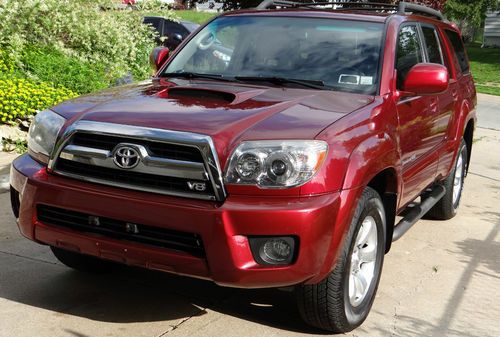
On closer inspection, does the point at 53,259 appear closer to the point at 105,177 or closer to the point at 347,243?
the point at 105,177

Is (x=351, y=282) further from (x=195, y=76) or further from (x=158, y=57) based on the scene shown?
(x=158, y=57)

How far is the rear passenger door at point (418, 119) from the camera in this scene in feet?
15.1

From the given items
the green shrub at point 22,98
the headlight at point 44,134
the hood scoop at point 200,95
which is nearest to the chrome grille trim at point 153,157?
the headlight at point 44,134

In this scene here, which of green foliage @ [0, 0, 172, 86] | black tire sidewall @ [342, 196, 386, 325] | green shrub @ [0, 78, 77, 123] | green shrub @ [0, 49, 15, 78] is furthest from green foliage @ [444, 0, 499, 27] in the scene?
black tire sidewall @ [342, 196, 386, 325]

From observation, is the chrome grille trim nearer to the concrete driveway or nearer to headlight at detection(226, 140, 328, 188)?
headlight at detection(226, 140, 328, 188)

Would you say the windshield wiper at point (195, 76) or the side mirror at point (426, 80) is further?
the windshield wiper at point (195, 76)

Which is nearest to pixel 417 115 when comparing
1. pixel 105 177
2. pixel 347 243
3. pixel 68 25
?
pixel 347 243

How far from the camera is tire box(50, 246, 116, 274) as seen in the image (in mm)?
4516

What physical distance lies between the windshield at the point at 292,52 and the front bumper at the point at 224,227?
130 centimetres

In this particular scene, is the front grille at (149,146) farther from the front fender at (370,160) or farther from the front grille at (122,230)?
the front fender at (370,160)

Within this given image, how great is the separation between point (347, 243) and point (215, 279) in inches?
28.3

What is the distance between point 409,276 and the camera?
4.98m

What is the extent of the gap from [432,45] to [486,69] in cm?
2228

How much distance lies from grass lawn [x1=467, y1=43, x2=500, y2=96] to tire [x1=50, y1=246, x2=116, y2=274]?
16.8m
